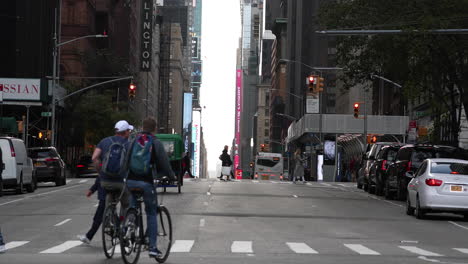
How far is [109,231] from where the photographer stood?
41.4ft

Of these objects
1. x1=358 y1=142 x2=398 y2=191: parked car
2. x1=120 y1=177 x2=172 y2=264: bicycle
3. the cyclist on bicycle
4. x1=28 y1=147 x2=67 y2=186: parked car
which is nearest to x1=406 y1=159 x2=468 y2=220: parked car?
x1=120 y1=177 x2=172 y2=264: bicycle

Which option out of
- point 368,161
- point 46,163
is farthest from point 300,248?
point 46,163

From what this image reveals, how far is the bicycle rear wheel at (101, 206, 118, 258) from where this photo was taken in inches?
495

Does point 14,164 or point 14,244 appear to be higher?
point 14,164

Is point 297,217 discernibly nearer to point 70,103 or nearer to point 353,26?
point 353,26

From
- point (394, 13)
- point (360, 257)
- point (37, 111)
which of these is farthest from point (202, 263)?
point (37, 111)

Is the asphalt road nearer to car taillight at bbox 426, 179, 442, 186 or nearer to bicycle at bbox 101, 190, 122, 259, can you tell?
bicycle at bbox 101, 190, 122, 259

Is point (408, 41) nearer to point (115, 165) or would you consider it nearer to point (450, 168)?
point (450, 168)

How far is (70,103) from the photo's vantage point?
76.8m

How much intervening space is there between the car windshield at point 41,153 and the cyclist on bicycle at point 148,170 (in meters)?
29.0

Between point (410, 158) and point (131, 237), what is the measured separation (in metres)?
20.1

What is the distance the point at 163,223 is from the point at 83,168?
4998cm

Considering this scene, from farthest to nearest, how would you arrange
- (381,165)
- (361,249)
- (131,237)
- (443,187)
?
(381,165) < (443,187) < (361,249) < (131,237)

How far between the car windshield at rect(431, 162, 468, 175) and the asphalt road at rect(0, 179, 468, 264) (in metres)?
1.28
